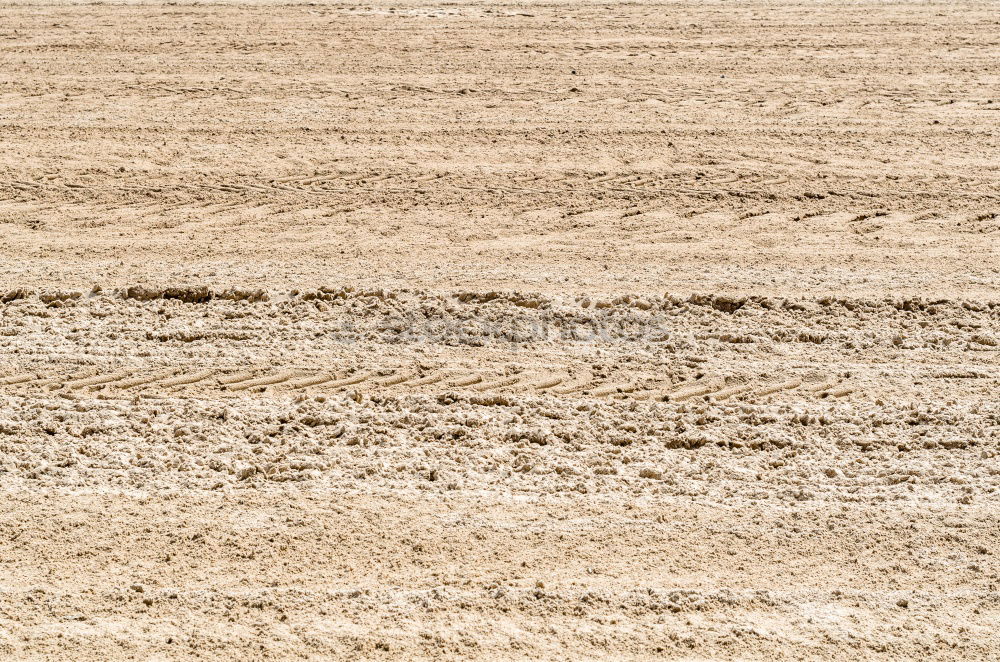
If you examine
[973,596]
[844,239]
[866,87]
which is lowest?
[973,596]

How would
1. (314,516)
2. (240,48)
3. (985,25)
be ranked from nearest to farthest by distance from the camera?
1. (314,516)
2. (240,48)
3. (985,25)

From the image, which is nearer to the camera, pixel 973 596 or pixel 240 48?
pixel 973 596

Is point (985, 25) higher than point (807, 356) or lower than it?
higher

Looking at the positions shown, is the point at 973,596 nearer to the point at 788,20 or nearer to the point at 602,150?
the point at 602,150

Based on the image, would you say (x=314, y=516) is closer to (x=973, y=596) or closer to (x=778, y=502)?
(x=778, y=502)

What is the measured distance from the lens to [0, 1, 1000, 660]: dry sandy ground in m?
4.85

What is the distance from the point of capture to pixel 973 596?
16.0 ft

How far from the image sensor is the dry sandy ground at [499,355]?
191 inches

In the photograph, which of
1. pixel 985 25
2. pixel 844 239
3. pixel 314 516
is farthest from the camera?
pixel 985 25

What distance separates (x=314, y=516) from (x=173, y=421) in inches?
46.2

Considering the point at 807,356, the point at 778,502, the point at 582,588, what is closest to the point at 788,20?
the point at 807,356

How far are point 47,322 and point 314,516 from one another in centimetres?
267

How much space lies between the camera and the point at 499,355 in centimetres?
653

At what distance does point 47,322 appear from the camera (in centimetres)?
680
